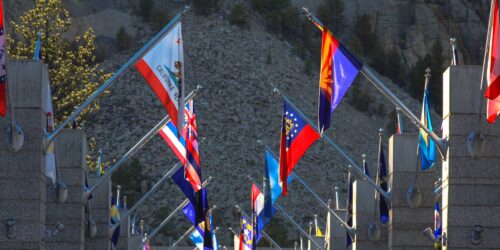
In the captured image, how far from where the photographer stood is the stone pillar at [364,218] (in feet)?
176

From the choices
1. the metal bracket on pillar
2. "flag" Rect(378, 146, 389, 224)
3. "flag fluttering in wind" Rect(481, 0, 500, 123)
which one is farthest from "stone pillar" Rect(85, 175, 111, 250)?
"flag fluttering in wind" Rect(481, 0, 500, 123)

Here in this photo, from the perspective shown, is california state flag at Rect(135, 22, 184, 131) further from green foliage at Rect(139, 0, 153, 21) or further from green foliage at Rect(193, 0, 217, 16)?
green foliage at Rect(193, 0, 217, 16)

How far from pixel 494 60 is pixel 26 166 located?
10.1 m

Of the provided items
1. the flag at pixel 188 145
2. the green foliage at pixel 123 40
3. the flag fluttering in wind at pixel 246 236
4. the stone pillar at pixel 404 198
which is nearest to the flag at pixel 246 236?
the flag fluttering in wind at pixel 246 236

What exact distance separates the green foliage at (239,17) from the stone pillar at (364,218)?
438 feet

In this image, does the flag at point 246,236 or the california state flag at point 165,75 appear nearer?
the california state flag at point 165,75

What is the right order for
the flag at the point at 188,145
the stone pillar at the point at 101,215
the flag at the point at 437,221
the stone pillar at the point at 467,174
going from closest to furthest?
the stone pillar at the point at 467,174
the flag at the point at 437,221
the flag at the point at 188,145
the stone pillar at the point at 101,215

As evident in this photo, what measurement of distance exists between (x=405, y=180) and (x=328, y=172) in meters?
110

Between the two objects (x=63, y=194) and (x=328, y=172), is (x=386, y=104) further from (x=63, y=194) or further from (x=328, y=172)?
(x=63, y=194)

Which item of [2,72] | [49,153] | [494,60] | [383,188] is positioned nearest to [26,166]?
[49,153]

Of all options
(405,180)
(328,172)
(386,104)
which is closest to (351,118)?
(386,104)

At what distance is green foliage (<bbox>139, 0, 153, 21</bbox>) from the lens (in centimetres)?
18275

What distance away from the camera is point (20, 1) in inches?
6225

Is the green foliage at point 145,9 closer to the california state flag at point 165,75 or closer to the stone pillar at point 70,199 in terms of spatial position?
the stone pillar at point 70,199
